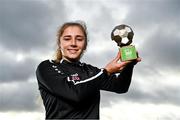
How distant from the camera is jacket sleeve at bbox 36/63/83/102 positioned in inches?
186

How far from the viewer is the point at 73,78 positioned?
16.5 ft

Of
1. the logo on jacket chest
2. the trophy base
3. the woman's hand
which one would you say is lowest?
the logo on jacket chest

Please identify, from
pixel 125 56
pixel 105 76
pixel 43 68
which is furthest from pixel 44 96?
pixel 125 56

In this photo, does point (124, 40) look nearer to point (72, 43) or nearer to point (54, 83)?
point (72, 43)

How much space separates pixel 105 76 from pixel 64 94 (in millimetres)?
736

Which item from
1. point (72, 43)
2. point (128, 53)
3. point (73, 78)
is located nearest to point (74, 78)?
point (73, 78)

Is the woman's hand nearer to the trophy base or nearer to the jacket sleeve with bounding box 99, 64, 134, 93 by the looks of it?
the trophy base

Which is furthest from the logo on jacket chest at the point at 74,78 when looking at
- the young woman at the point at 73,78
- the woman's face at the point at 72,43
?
the woman's face at the point at 72,43

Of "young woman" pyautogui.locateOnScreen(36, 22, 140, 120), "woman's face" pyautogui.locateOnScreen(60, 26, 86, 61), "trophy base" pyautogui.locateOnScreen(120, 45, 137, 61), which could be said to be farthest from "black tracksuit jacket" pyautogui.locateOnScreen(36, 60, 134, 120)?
"trophy base" pyautogui.locateOnScreen(120, 45, 137, 61)

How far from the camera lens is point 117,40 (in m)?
5.51

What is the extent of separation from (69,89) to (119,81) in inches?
51.3

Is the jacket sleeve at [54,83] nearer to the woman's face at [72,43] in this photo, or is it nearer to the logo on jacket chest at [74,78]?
the logo on jacket chest at [74,78]


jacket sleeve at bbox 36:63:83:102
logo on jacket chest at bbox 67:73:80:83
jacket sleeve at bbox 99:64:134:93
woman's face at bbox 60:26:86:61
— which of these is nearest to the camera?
jacket sleeve at bbox 36:63:83:102

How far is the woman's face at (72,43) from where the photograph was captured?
5.24 meters
